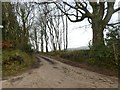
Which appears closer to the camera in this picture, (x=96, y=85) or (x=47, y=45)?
(x=96, y=85)

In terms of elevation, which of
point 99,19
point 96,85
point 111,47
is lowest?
point 96,85

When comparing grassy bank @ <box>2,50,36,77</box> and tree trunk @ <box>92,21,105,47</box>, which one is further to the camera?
tree trunk @ <box>92,21,105,47</box>

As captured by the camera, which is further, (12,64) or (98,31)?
(98,31)

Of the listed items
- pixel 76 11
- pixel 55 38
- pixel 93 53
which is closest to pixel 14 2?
pixel 76 11

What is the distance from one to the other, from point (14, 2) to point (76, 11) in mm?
8365

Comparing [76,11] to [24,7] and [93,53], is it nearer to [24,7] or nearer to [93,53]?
[93,53]

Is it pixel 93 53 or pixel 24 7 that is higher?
pixel 24 7

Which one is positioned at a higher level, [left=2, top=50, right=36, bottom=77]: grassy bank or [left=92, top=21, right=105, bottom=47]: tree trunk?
[left=92, top=21, right=105, bottom=47]: tree trunk

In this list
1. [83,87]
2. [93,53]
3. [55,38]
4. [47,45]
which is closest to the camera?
[83,87]

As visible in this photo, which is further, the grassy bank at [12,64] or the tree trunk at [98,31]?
the tree trunk at [98,31]

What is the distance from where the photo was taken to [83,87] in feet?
30.9

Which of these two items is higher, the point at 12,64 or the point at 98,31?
the point at 98,31

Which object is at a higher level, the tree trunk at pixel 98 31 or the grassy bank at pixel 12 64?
the tree trunk at pixel 98 31

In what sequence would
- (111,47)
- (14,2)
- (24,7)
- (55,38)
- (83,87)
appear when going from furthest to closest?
(55,38) < (24,7) < (14,2) < (111,47) < (83,87)
